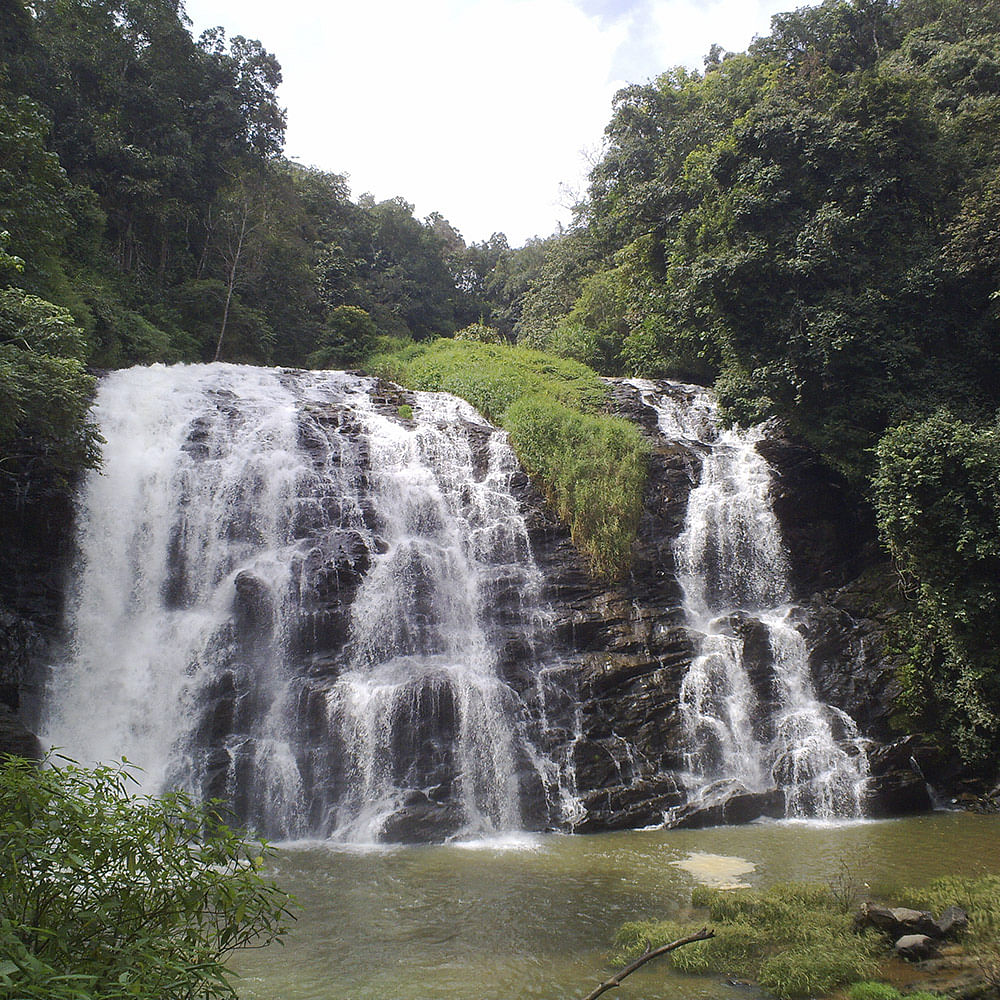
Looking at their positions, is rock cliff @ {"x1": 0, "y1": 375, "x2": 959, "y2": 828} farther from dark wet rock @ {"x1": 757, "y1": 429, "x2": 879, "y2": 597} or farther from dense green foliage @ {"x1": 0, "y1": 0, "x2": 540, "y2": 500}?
dense green foliage @ {"x1": 0, "y1": 0, "x2": 540, "y2": 500}

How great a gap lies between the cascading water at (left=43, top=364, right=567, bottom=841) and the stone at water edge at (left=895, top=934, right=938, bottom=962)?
5.87 m

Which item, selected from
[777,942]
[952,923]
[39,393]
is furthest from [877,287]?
[39,393]

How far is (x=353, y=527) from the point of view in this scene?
569 inches

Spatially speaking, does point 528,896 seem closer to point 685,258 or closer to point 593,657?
point 593,657

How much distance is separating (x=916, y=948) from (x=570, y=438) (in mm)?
12481

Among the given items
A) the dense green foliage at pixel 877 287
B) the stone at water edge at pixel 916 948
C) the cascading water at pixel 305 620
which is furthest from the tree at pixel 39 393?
the dense green foliage at pixel 877 287

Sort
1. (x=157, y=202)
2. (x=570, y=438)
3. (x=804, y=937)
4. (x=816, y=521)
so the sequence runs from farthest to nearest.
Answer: (x=157, y=202) → (x=570, y=438) → (x=816, y=521) → (x=804, y=937)

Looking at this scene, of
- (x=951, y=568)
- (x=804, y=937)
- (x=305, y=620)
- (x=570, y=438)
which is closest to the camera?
(x=804, y=937)

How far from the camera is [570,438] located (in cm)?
1695

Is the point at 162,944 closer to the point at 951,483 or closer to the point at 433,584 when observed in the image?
the point at 433,584

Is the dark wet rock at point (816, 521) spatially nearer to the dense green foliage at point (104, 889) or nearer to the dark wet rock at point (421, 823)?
the dark wet rock at point (421, 823)

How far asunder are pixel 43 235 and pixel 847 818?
1931 centimetres

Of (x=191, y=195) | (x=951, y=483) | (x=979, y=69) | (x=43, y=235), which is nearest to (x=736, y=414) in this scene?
(x=951, y=483)

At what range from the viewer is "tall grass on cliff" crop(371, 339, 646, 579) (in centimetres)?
1493
